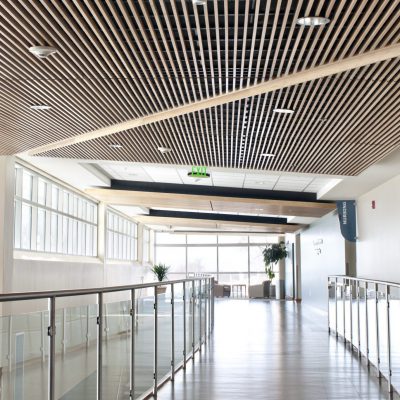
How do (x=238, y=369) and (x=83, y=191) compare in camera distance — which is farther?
(x=83, y=191)

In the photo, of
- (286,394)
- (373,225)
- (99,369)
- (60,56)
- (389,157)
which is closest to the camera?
(99,369)

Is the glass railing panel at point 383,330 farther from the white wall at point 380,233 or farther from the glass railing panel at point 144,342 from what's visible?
the white wall at point 380,233

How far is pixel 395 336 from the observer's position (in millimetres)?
6582

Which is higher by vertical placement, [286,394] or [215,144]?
[215,144]

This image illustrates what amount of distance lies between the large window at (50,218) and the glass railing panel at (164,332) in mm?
7016

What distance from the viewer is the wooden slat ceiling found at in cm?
491

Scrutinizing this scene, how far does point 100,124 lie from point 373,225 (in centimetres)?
833

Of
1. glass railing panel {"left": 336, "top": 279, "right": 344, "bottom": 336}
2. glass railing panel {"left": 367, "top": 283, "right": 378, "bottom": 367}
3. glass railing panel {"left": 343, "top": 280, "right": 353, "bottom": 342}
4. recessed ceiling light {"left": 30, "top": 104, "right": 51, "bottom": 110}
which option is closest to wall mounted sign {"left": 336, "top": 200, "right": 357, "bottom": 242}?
glass railing panel {"left": 336, "top": 279, "right": 344, "bottom": 336}

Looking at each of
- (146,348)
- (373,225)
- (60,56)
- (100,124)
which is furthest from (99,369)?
(373,225)

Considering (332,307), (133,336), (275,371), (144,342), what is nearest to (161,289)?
(144,342)

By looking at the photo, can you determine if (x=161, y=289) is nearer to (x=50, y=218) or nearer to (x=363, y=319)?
(x=363, y=319)

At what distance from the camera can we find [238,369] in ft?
27.6

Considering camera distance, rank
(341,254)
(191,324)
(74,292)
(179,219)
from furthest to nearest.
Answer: (179,219) → (341,254) → (191,324) → (74,292)

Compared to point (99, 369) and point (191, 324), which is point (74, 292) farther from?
point (191, 324)
